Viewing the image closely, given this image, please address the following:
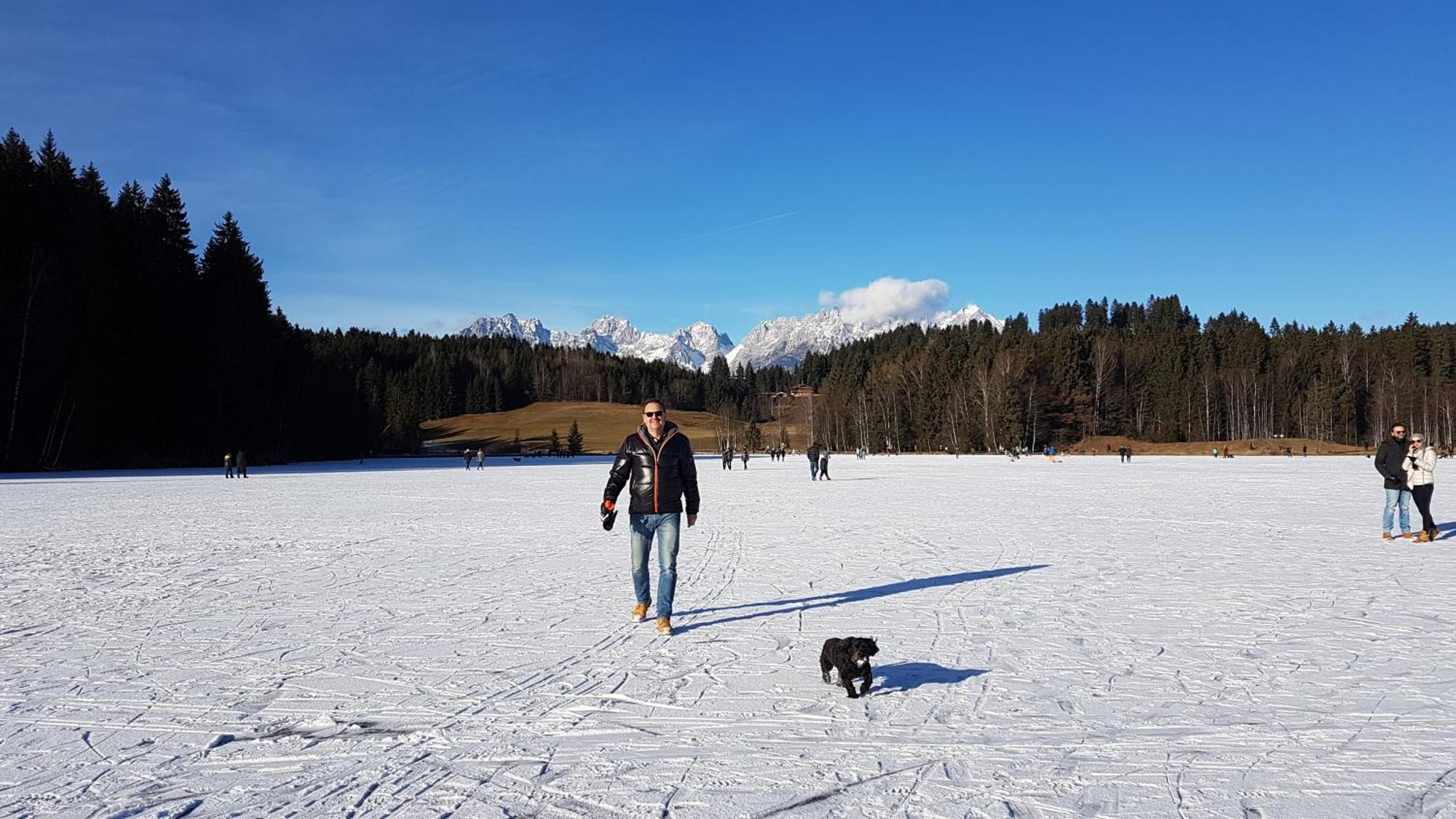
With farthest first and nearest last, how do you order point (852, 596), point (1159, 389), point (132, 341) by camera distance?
1. point (1159, 389)
2. point (132, 341)
3. point (852, 596)

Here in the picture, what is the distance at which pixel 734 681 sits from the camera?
609 cm

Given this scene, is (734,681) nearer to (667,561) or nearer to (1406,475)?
(667,561)

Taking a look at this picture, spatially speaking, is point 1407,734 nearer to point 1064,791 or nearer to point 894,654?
point 1064,791

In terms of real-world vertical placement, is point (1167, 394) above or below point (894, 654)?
above

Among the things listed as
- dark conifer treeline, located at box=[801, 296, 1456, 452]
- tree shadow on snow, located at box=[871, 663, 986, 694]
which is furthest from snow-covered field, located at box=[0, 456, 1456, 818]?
dark conifer treeline, located at box=[801, 296, 1456, 452]

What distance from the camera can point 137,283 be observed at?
52906 mm

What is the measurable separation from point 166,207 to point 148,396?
1725 cm

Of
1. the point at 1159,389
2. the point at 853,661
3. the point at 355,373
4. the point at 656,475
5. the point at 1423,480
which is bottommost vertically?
the point at 853,661

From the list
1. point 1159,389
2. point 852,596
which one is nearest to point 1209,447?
point 1159,389

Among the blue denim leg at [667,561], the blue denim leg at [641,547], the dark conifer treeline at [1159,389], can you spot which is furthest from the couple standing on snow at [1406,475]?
the dark conifer treeline at [1159,389]

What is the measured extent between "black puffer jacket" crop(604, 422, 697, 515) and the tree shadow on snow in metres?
2.29

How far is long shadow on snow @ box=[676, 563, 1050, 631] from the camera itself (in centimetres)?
841

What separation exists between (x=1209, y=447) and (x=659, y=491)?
3681 inches

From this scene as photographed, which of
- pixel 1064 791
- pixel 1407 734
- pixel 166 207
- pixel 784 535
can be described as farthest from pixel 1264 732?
pixel 166 207
